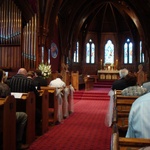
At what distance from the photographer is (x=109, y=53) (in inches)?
936

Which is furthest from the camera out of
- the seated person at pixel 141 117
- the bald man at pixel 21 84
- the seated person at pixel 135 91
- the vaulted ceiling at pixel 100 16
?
the vaulted ceiling at pixel 100 16

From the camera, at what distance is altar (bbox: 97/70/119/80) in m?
20.9

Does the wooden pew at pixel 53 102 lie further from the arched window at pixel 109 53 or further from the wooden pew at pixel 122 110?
the arched window at pixel 109 53

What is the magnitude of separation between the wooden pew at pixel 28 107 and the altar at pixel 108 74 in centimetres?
1634

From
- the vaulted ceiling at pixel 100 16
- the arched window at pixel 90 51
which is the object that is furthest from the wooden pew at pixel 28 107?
the arched window at pixel 90 51

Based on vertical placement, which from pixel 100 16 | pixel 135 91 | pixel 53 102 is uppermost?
pixel 100 16

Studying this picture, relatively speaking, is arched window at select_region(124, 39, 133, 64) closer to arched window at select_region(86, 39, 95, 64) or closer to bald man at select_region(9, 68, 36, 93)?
arched window at select_region(86, 39, 95, 64)

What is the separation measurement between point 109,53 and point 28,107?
1971cm

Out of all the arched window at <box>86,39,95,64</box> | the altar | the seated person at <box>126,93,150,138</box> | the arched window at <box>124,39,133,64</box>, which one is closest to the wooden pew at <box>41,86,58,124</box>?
the seated person at <box>126,93,150,138</box>

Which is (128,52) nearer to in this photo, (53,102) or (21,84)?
(53,102)

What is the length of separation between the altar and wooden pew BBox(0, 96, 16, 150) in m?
17.4

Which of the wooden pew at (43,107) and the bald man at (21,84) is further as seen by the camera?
the wooden pew at (43,107)

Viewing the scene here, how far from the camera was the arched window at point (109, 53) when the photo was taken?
23.7 m

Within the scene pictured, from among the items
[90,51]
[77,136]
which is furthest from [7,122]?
[90,51]
